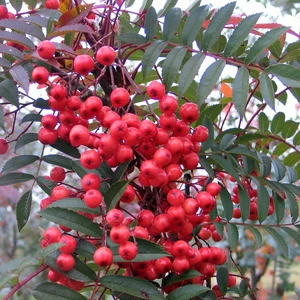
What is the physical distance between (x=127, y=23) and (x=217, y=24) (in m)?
0.22

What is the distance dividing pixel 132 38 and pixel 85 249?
15.3 inches

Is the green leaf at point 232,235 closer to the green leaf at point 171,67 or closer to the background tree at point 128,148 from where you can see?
the background tree at point 128,148

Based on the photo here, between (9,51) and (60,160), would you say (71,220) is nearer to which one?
(60,160)

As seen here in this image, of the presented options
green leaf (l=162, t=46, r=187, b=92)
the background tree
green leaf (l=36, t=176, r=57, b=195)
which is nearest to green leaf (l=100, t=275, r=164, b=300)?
the background tree

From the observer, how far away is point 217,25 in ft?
2.64

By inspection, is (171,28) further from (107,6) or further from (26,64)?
(26,64)

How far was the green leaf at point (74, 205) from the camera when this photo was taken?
678mm

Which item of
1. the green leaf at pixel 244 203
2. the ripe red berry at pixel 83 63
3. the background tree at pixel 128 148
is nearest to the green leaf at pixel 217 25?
the background tree at pixel 128 148

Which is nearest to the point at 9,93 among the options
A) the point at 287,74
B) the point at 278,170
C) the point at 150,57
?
the point at 150,57

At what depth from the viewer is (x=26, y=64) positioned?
81 cm

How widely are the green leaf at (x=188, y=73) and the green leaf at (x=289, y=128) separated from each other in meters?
0.43

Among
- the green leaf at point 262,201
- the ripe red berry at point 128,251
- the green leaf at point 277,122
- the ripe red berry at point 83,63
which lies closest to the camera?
the ripe red berry at point 128,251

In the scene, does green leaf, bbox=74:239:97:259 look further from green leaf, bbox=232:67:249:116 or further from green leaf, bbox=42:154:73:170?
green leaf, bbox=232:67:249:116

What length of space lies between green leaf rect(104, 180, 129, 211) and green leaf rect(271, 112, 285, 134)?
1.92 feet
